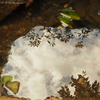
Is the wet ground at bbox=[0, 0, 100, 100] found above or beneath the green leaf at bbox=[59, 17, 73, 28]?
beneath

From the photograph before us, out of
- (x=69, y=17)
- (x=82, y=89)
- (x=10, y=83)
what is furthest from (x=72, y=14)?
(x=10, y=83)

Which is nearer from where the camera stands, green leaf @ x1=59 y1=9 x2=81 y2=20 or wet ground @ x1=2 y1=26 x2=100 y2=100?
wet ground @ x1=2 y1=26 x2=100 y2=100

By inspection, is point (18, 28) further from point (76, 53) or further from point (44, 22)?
point (76, 53)

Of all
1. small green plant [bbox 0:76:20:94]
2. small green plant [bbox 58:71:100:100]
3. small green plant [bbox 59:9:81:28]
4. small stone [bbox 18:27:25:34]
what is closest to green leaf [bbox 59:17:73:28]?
small green plant [bbox 59:9:81:28]

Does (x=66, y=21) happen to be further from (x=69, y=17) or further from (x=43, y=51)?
(x=43, y=51)

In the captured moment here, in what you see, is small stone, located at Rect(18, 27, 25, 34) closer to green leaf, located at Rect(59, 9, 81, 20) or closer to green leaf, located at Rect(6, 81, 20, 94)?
green leaf, located at Rect(59, 9, 81, 20)

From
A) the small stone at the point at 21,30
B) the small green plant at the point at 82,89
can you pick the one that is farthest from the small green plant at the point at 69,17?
the small green plant at the point at 82,89

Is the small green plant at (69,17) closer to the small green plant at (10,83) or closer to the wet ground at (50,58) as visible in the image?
the wet ground at (50,58)

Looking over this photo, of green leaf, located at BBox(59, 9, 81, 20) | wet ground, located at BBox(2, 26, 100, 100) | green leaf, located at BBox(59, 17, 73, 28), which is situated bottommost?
wet ground, located at BBox(2, 26, 100, 100)
